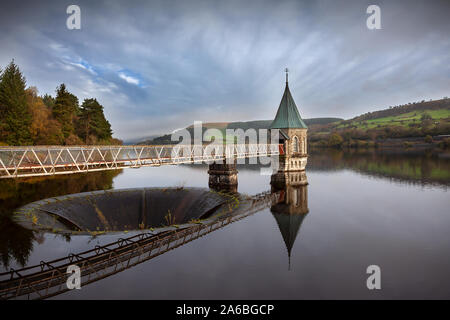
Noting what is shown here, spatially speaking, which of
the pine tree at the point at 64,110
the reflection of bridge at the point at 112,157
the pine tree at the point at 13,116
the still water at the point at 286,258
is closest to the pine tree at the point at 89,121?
the pine tree at the point at 64,110

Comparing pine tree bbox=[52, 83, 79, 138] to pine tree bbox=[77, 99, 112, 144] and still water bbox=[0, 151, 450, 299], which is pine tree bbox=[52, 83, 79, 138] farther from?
still water bbox=[0, 151, 450, 299]

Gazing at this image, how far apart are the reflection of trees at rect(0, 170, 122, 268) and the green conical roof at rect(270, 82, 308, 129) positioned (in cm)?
3049

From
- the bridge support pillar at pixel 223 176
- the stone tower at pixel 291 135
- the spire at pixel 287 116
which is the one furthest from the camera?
the spire at pixel 287 116

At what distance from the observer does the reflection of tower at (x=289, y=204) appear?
20.1 meters

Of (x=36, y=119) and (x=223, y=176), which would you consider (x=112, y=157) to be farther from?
(x=36, y=119)

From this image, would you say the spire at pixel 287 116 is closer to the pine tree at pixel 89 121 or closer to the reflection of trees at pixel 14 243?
the reflection of trees at pixel 14 243

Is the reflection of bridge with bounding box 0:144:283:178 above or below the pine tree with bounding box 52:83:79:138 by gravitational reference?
below

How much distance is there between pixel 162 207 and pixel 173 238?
28.4ft

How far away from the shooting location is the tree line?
Answer: 40.5m

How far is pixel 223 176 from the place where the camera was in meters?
35.4

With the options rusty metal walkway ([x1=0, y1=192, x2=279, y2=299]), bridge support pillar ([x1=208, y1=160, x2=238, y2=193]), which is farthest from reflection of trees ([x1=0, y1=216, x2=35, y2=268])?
bridge support pillar ([x1=208, y1=160, x2=238, y2=193])
